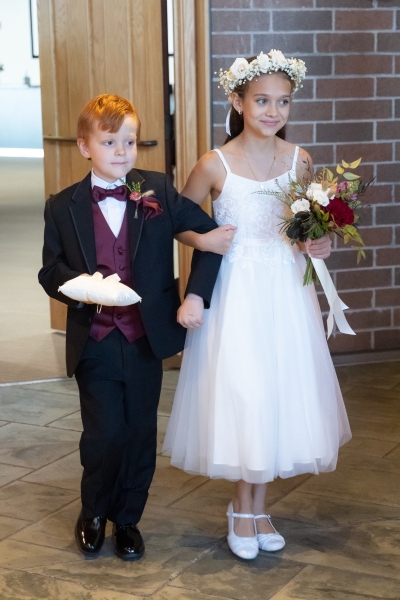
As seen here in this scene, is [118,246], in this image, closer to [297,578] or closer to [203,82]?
[297,578]

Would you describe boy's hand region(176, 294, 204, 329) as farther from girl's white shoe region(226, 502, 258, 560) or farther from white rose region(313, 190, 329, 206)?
girl's white shoe region(226, 502, 258, 560)

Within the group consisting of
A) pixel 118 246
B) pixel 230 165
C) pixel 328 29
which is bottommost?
pixel 118 246

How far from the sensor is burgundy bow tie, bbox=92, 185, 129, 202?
273 cm

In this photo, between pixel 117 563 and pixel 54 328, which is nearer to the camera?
pixel 117 563

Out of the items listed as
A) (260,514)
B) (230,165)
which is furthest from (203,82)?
(260,514)

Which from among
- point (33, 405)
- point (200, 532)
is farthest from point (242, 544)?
point (33, 405)

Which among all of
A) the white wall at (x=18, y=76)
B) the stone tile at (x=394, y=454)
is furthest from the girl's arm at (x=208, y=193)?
the white wall at (x=18, y=76)

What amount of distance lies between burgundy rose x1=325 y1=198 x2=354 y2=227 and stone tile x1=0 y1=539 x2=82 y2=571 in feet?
4.25

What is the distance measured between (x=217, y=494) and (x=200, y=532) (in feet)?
1.07

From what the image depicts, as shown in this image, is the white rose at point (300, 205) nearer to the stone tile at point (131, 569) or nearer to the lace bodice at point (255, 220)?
the lace bodice at point (255, 220)

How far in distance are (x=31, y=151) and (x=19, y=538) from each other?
57.2 feet

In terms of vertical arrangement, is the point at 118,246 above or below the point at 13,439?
above

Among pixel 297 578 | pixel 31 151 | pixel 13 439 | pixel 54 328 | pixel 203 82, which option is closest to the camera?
pixel 297 578

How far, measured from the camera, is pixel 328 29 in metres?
4.65
